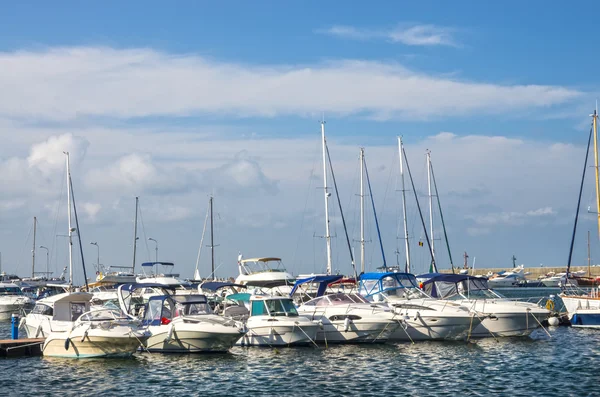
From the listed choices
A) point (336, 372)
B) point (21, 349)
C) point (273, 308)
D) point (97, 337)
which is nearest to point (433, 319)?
point (273, 308)

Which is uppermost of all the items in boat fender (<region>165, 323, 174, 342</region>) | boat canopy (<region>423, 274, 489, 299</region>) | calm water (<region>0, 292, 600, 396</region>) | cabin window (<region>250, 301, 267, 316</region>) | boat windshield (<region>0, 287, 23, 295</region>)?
boat windshield (<region>0, 287, 23, 295</region>)

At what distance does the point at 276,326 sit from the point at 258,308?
1630 millimetres

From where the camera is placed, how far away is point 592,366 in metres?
35.5

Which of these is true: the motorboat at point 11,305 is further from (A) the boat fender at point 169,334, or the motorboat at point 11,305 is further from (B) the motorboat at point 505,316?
(B) the motorboat at point 505,316

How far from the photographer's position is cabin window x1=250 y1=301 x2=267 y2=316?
135ft

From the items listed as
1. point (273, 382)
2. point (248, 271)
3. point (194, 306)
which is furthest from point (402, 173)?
point (273, 382)

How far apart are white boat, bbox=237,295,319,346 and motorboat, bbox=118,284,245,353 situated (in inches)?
74.9

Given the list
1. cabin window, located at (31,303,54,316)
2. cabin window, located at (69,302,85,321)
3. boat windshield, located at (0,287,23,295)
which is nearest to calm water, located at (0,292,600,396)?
cabin window, located at (69,302,85,321)

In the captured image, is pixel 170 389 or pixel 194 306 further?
pixel 194 306

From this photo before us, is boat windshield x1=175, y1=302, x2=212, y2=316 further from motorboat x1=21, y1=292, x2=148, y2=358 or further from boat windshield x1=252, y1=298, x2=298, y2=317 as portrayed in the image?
boat windshield x1=252, y1=298, x2=298, y2=317

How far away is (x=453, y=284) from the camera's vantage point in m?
52.0

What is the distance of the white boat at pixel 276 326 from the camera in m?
40.3

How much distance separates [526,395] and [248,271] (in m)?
47.8

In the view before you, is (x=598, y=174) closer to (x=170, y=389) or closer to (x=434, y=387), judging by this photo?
(x=434, y=387)
